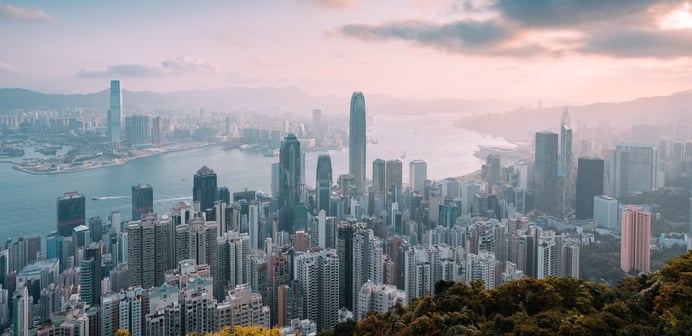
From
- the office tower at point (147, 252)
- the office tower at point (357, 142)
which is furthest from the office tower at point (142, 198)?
the office tower at point (357, 142)

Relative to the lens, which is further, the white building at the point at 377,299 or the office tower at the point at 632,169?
the office tower at the point at 632,169

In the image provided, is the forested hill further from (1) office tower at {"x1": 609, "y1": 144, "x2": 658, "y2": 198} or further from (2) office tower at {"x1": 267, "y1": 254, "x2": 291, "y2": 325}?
(1) office tower at {"x1": 609, "y1": 144, "x2": 658, "y2": 198}

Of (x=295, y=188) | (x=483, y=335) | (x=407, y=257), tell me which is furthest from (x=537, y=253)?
(x=295, y=188)

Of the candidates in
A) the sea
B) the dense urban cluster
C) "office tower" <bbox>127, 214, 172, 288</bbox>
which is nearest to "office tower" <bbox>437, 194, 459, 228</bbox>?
the dense urban cluster

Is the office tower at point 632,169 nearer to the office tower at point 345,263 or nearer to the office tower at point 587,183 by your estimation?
the office tower at point 587,183

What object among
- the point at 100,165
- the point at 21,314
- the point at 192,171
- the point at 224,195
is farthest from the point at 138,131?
the point at 21,314

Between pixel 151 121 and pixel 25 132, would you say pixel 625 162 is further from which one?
pixel 25 132
